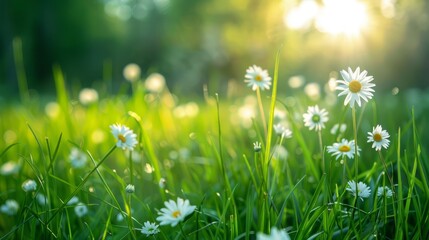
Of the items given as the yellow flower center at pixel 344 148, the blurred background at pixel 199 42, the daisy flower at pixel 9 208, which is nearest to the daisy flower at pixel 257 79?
the yellow flower center at pixel 344 148

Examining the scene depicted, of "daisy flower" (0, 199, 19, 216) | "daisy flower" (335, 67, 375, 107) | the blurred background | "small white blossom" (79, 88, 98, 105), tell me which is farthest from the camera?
the blurred background

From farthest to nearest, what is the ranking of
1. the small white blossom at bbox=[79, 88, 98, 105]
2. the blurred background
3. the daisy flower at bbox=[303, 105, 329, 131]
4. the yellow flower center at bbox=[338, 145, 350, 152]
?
1. the blurred background
2. the small white blossom at bbox=[79, 88, 98, 105]
3. the daisy flower at bbox=[303, 105, 329, 131]
4. the yellow flower center at bbox=[338, 145, 350, 152]

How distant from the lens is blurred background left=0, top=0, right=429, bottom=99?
42.7ft

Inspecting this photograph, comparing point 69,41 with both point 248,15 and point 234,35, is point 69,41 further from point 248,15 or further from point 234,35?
point 248,15

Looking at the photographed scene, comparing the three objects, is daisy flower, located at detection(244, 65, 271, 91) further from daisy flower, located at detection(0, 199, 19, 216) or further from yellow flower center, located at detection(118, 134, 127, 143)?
daisy flower, located at detection(0, 199, 19, 216)

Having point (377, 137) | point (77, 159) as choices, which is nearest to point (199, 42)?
point (77, 159)

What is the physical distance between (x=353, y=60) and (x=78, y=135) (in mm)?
11966

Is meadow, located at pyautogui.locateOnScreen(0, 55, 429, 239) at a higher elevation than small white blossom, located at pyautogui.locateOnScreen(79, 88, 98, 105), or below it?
below

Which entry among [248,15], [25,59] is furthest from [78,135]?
[25,59]

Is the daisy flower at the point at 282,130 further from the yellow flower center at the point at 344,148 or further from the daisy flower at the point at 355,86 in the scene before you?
the daisy flower at the point at 355,86

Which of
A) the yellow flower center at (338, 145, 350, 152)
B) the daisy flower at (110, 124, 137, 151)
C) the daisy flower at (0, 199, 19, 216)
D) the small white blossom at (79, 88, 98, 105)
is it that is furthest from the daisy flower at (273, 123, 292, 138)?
the small white blossom at (79, 88, 98, 105)

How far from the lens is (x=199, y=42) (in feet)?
72.7

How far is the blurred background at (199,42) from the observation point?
13.0 m

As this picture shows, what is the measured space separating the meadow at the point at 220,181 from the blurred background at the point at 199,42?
4046mm
